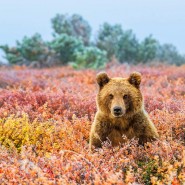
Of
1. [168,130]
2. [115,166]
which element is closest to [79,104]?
[168,130]

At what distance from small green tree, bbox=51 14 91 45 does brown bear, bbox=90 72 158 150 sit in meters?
30.1

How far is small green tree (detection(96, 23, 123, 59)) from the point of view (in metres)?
33.8

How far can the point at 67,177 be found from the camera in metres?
3.86

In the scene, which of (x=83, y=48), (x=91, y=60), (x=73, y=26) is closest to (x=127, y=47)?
(x=73, y=26)

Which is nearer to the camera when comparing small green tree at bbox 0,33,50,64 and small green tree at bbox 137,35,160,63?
small green tree at bbox 0,33,50,64

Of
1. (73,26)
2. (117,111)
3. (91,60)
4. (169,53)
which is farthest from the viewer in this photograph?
(169,53)

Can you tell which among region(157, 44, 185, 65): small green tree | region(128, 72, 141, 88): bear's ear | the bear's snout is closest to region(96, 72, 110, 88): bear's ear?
region(128, 72, 141, 88): bear's ear

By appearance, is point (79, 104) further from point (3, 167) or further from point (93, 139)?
point (3, 167)

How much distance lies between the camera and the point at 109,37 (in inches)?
1367

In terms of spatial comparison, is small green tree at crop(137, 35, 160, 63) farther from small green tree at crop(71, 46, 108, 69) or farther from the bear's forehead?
the bear's forehead

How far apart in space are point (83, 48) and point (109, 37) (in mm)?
5807

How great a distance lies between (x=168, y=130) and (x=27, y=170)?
192 centimetres

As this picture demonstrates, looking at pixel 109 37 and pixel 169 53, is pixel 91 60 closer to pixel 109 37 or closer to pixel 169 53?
pixel 109 37

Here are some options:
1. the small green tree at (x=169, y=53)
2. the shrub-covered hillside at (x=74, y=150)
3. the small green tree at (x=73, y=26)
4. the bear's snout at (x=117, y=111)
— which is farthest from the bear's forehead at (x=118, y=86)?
the small green tree at (x=169, y=53)
